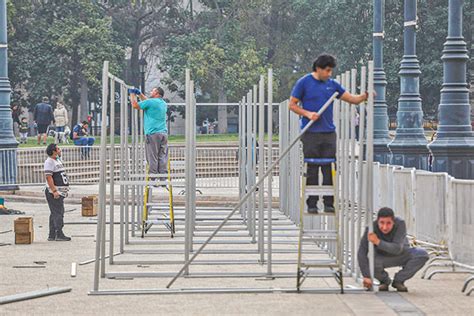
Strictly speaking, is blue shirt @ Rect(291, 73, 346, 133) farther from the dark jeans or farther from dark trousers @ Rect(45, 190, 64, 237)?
the dark jeans

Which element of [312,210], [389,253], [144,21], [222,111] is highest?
[144,21]

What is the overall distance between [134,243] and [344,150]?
213 inches

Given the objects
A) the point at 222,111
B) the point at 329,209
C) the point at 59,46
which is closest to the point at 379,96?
the point at 329,209

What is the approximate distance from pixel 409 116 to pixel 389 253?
15131mm

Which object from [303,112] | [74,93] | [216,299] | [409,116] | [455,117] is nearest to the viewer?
[216,299]

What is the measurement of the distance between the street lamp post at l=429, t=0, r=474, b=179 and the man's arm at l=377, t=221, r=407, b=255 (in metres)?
6.60

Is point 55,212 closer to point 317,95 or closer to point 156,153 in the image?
point 156,153

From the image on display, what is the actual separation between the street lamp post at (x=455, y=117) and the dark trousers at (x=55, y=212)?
5610 mm

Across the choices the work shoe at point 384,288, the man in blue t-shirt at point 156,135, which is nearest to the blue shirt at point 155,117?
the man in blue t-shirt at point 156,135

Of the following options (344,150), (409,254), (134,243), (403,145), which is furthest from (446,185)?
(403,145)

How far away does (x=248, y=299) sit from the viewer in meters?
13.4

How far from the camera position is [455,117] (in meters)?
20.7

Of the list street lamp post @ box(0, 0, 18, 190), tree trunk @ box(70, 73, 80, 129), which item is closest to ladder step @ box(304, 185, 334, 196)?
street lamp post @ box(0, 0, 18, 190)

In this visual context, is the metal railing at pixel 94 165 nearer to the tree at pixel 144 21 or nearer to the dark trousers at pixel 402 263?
the dark trousers at pixel 402 263
